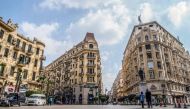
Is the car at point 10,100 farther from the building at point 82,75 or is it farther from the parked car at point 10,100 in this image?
the building at point 82,75

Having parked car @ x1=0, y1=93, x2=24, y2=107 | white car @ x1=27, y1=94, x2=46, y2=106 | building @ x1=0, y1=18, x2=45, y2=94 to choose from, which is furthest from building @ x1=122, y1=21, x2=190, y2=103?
parked car @ x1=0, y1=93, x2=24, y2=107

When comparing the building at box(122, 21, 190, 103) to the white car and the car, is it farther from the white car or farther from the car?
the car

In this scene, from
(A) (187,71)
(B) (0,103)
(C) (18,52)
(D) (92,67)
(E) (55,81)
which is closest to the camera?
(B) (0,103)

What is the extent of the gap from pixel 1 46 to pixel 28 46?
8.63m

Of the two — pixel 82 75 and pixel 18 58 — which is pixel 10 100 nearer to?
pixel 18 58

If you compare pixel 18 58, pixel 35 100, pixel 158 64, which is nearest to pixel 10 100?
pixel 35 100

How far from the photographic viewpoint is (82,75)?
6669 centimetres

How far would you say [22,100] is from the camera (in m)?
35.2

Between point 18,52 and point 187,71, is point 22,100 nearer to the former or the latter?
point 18,52

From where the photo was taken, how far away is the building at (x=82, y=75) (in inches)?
2557

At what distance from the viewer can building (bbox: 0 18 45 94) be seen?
36353mm

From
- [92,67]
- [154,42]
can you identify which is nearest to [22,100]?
[92,67]

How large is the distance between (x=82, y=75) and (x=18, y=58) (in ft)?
96.6

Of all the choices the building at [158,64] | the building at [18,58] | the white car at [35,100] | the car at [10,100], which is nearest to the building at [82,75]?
the building at [158,64]
